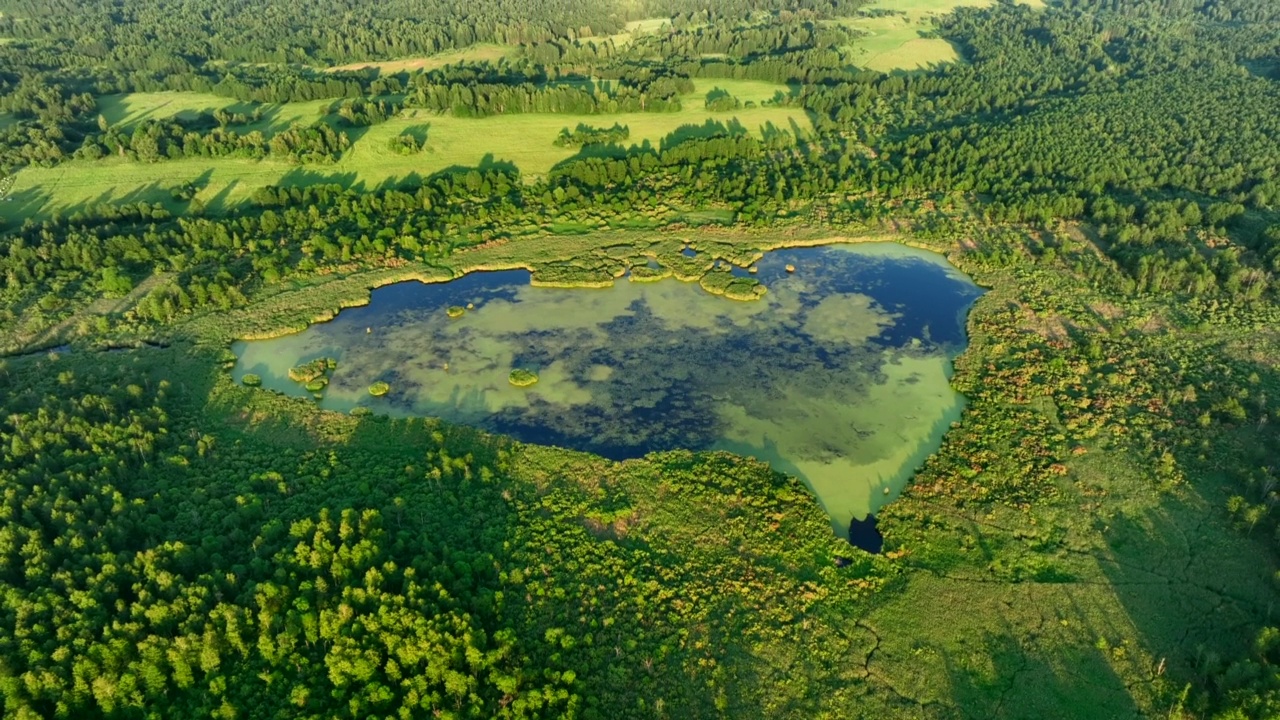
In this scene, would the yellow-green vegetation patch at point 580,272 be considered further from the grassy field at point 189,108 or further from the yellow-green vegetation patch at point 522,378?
the grassy field at point 189,108

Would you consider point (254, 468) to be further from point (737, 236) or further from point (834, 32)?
point (834, 32)

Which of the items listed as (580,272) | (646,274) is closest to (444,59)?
(580,272)

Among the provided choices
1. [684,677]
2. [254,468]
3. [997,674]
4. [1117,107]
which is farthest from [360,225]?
[1117,107]

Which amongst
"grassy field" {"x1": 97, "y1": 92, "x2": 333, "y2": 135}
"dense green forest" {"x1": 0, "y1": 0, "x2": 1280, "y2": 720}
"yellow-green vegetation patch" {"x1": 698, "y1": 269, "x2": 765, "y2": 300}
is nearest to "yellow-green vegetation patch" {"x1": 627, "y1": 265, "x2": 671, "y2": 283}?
"yellow-green vegetation patch" {"x1": 698, "y1": 269, "x2": 765, "y2": 300}

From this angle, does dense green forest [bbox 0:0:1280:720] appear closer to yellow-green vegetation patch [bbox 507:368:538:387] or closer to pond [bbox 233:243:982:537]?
pond [bbox 233:243:982:537]

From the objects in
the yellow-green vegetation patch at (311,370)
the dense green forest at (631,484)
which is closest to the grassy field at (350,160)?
the dense green forest at (631,484)

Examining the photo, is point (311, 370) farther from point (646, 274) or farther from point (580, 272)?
point (646, 274)
